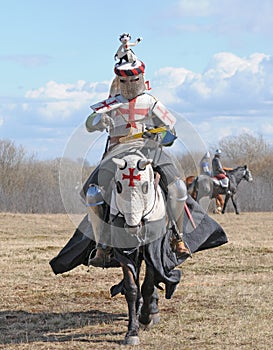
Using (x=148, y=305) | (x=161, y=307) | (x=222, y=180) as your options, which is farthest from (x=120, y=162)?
(x=222, y=180)

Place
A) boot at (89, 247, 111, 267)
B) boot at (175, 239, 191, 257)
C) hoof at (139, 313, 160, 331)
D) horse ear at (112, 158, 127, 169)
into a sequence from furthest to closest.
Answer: hoof at (139, 313, 160, 331)
boot at (175, 239, 191, 257)
boot at (89, 247, 111, 267)
horse ear at (112, 158, 127, 169)

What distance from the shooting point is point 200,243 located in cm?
802

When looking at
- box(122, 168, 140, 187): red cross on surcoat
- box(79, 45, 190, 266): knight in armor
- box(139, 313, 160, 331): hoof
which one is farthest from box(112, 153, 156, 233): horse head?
box(139, 313, 160, 331): hoof

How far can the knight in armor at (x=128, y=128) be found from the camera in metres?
6.67

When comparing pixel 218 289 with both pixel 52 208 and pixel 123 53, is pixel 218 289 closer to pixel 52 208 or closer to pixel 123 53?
pixel 123 53

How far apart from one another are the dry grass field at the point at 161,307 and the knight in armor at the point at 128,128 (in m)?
0.80

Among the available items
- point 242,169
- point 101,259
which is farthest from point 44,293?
point 242,169

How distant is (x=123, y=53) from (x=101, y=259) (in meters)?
1.81

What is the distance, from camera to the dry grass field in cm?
676

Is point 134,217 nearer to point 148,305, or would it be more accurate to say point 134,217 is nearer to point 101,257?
point 101,257

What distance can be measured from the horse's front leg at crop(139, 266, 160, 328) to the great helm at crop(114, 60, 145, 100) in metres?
1.57

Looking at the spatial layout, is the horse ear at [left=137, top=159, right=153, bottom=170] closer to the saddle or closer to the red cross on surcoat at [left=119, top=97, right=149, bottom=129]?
the red cross on surcoat at [left=119, top=97, right=149, bottom=129]

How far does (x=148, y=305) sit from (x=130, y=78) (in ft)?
6.65

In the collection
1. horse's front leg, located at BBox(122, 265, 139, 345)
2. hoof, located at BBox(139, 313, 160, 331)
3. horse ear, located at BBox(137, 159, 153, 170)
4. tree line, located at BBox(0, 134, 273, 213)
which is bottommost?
tree line, located at BBox(0, 134, 273, 213)
